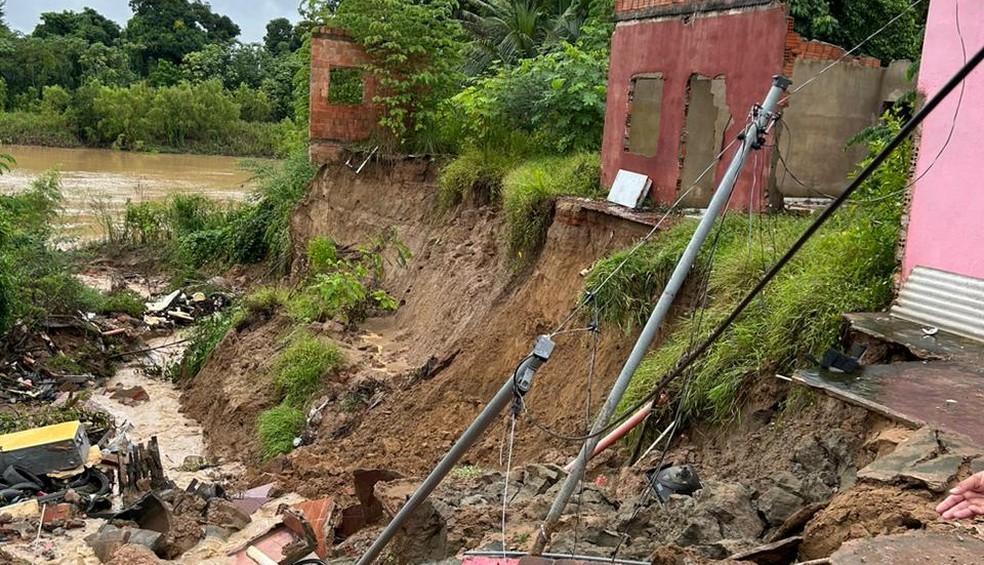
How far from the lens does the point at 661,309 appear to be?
442 centimetres

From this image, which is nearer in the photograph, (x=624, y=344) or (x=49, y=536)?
(x=624, y=344)

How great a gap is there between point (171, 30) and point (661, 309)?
75887 mm

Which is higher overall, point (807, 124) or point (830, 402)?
point (807, 124)

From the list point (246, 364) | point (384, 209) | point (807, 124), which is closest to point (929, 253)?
point (807, 124)

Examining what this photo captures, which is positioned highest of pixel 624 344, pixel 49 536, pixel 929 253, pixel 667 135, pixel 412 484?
pixel 667 135

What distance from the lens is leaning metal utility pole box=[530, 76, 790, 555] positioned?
4234 mm

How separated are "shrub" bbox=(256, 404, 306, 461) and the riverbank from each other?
1646 inches

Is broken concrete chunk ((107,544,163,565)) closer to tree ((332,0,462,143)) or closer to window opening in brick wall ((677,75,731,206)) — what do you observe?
window opening in brick wall ((677,75,731,206))

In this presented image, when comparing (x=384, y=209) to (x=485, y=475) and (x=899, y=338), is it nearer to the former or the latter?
(x=485, y=475)

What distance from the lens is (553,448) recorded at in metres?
7.99

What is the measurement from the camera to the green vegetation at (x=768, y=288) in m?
6.59

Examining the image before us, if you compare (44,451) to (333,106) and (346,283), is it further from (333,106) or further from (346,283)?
(333,106)

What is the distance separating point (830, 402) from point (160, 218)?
24.5 metres

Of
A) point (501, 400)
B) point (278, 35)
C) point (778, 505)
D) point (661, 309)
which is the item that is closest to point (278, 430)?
point (778, 505)
